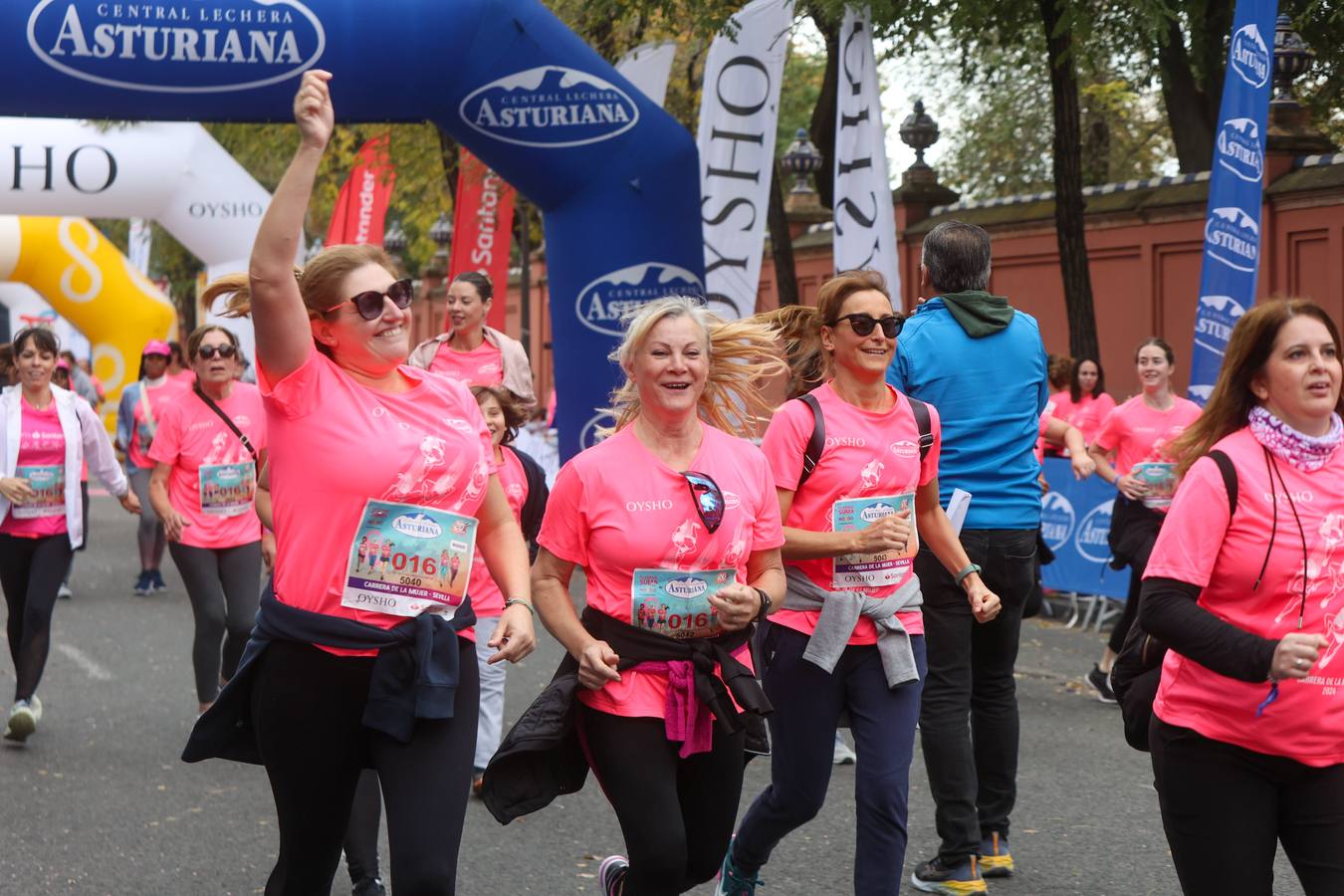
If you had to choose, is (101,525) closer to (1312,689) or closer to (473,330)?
(473,330)

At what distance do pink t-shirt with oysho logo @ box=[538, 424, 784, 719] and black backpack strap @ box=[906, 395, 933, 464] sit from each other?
92 cm

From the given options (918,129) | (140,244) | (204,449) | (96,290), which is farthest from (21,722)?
(140,244)

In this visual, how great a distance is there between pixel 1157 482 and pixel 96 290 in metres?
23.3

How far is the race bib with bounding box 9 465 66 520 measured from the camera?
837cm

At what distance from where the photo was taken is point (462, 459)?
158 inches

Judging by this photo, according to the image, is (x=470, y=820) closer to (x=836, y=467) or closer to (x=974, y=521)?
(x=974, y=521)

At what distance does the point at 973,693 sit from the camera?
593cm

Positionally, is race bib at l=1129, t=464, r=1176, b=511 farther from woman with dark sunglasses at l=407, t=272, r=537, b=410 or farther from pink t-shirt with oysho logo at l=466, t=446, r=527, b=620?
pink t-shirt with oysho logo at l=466, t=446, r=527, b=620

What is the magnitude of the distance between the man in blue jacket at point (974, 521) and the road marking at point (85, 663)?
234 inches

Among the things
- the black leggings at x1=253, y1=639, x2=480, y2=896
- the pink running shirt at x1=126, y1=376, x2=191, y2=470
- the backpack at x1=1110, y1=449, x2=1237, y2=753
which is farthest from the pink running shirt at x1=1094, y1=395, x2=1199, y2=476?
the pink running shirt at x1=126, y1=376, x2=191, y2=470

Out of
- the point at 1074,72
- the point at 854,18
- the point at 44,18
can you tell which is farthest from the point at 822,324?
the point at 1074,72

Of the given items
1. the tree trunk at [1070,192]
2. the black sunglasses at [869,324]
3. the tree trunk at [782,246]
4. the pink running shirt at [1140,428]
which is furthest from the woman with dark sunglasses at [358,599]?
the tree trunk at [782,246]

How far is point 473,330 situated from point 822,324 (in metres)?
3.41

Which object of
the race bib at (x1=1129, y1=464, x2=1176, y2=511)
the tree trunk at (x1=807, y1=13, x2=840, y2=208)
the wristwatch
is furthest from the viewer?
the tree trunk at (x1=807, y1=13, x2=840, y2=208)
